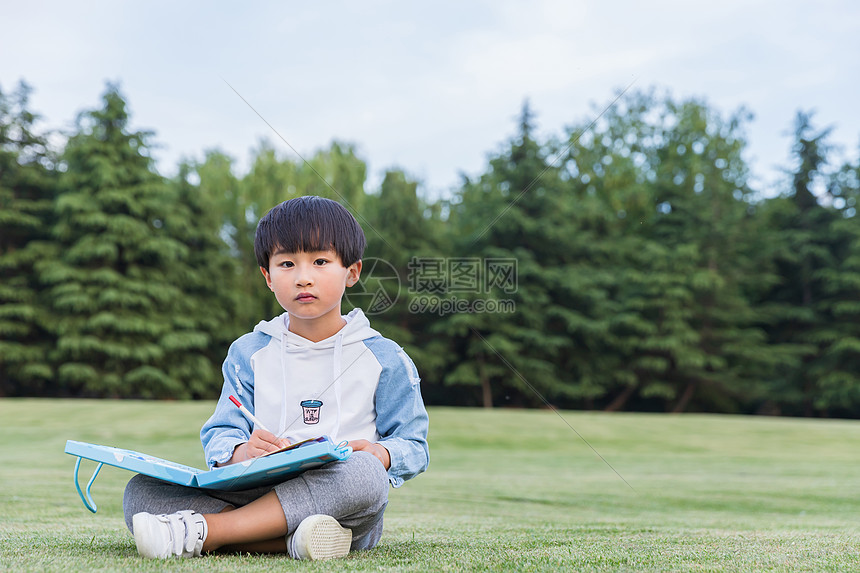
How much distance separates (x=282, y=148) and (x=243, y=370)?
2648 cm

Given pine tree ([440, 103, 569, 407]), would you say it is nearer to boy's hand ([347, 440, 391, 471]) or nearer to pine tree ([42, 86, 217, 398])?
pine tree ([42, 86, 217, 398])

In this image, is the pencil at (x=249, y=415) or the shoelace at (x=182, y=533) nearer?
the shoelace at (x=182, y=533)

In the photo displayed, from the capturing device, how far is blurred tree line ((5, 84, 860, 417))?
70.6 feet

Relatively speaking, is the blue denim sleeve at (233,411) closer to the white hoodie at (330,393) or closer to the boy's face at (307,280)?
the white hoodie at (330,393)

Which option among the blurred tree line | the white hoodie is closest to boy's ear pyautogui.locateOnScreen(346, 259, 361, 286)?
the white hoodie

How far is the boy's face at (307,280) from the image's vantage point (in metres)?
2.41

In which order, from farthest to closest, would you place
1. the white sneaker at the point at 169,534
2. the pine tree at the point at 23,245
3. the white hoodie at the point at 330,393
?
1. the pine tree at the point at 23,245
2. the white hoodie at the point at 330,393
3. the white sneaker at the point at 169,534

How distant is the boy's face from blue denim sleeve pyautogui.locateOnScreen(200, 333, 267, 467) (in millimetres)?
231

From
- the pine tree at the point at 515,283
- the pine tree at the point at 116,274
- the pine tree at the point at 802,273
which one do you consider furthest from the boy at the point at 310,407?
the pine tree at the point at 802,273

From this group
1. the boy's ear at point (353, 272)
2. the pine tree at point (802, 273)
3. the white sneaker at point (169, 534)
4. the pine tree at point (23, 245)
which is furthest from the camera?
the pine tree at point (802, 273)

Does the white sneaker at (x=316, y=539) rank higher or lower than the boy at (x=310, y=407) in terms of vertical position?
lower

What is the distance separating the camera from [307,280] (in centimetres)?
240

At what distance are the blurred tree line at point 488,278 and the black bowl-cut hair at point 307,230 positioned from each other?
1672 cm

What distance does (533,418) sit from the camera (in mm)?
15016
